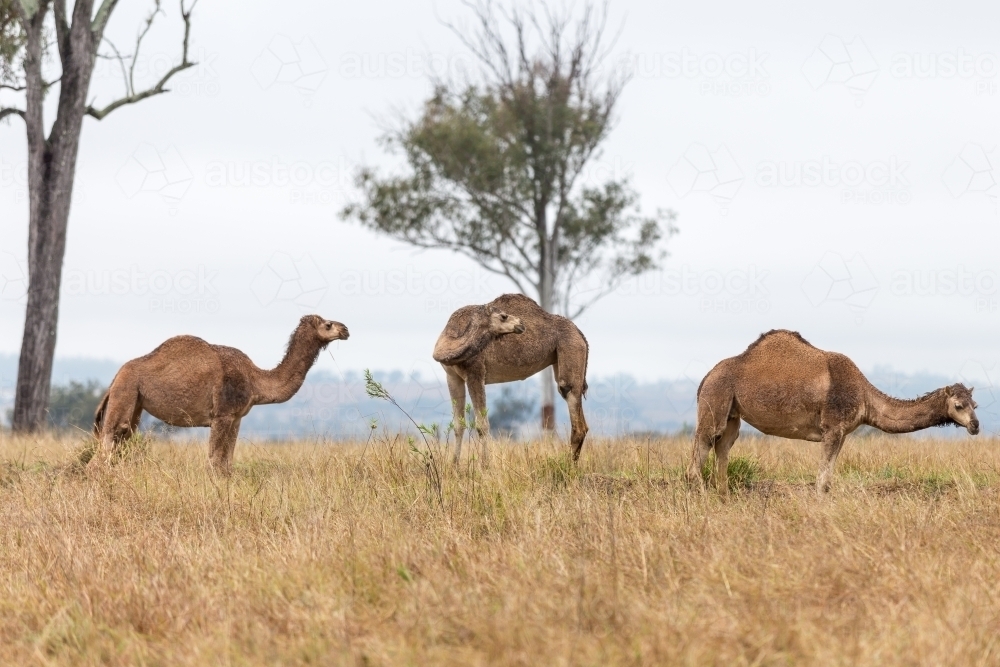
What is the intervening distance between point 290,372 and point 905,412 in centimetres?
577

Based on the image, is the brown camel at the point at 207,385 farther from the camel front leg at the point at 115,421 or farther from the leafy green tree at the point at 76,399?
the leafy green tree at the point at 76,399

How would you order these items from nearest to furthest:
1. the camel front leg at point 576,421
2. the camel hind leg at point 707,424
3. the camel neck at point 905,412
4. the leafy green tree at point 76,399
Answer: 1. the camel neck at point 905,412
2. the camel hind leg at point 707,424
3. the camel front leg at point 576,421
4. the leafy green tree at point 76,399

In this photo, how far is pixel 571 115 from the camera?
28.1 metres

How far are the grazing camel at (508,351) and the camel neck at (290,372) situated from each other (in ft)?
4.24

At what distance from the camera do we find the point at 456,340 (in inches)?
457

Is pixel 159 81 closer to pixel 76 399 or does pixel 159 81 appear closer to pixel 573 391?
pixel 573 391

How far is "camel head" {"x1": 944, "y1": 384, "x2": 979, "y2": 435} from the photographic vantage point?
966 cm

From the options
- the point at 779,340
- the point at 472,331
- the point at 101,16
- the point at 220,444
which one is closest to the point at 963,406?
the point at 779,340

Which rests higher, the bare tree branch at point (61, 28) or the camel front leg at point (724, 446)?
the bare tree branch at point (61, 28)

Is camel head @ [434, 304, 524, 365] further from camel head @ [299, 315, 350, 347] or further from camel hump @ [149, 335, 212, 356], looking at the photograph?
camel hump @ [149, 335, 212, 356]

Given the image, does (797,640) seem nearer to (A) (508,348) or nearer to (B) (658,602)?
(B) (658,602)

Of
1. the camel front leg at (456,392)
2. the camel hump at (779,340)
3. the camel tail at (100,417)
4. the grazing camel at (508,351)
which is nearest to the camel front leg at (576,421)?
the grazing camel at (508,351)

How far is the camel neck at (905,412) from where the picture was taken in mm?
9852

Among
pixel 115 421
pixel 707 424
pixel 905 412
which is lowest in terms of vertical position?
pixel 115 421
